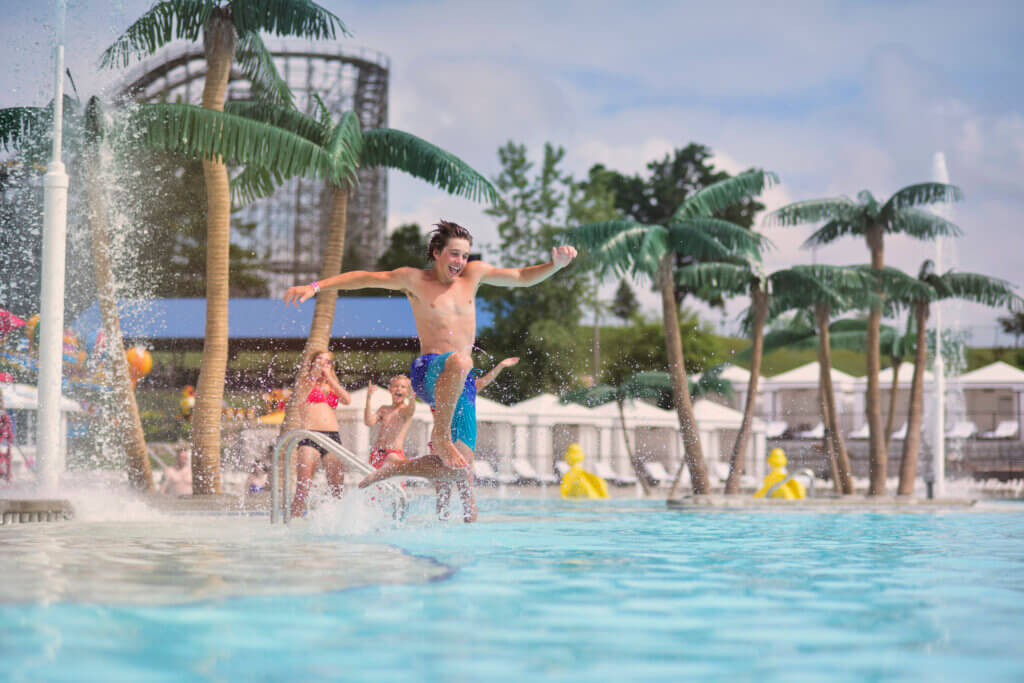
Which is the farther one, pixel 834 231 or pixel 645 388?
pixel 645 388

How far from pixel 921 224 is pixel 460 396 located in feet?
47.6

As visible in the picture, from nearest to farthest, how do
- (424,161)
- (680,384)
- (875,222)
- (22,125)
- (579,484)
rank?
1. (22,125)
2. (424,161)
3. (680,384)
4. (579,484)
5. (875,222)

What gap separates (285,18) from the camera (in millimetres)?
13430

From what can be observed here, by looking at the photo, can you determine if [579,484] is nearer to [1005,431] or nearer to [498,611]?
[498,611]

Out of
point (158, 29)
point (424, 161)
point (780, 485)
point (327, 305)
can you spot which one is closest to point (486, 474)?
point (780, 485)

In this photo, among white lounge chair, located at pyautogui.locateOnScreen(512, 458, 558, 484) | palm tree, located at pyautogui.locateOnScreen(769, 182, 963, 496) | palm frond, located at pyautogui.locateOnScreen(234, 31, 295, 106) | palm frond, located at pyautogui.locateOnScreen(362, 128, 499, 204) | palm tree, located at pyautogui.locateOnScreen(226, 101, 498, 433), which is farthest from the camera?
white lounge chair, located at pyautogui.locateOnScreen(512, 458, 558, 484)

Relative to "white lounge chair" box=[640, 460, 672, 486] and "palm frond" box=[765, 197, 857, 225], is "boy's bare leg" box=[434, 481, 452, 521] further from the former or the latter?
"white lounge chair" box=[640, 460, 672, 486]

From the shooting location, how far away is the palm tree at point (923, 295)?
742 inches

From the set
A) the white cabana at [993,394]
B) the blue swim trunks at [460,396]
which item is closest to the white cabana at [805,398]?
the white cabana at [993,394]

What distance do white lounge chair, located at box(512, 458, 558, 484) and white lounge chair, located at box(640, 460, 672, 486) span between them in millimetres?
2490

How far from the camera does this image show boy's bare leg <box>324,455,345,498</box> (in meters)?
9.32

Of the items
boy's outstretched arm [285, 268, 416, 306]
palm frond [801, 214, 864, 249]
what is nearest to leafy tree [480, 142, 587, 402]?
palm frond [801, 214, 864, 249]

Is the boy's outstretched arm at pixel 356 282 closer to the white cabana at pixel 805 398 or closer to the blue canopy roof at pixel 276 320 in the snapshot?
the white cabana at pixel 805 398

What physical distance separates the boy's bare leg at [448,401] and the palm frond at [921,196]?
→ 1422 cm
